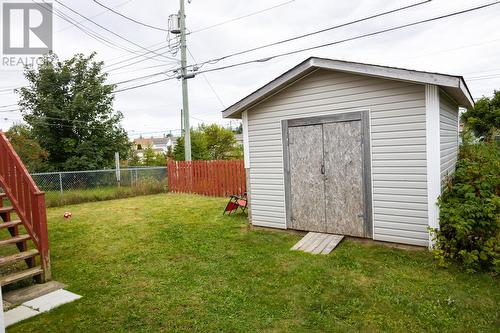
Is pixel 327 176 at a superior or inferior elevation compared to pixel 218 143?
inferior

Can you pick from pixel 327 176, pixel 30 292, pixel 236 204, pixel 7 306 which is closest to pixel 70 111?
pixel 236 204

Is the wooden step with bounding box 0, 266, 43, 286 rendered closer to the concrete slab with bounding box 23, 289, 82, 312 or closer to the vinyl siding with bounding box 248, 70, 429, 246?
the concrete slab with bounding box 23, 289, 82, 312

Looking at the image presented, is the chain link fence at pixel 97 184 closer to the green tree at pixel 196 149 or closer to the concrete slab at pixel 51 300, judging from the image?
the concrete slab at pixel 51 300

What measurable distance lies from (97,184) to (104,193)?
675 millimetres

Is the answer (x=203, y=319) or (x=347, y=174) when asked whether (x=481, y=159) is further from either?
(x=203, y=319)

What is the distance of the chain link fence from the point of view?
11461mm

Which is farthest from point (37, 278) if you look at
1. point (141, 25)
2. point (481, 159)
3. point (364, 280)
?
point (141, 25)

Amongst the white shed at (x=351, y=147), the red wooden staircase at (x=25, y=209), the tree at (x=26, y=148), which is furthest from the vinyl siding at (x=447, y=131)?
the tree at (x=26, y=148)

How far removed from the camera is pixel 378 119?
517cm

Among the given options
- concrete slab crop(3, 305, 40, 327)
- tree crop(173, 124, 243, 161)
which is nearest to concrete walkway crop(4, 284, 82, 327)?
concrete slab crop(3, 305, 40, 327)

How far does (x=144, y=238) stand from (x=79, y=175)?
785cm

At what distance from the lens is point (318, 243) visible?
5.40 m

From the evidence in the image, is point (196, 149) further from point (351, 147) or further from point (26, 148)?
point (351, 147)

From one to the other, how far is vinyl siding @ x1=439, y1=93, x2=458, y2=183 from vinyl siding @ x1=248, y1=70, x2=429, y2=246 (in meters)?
0.72
